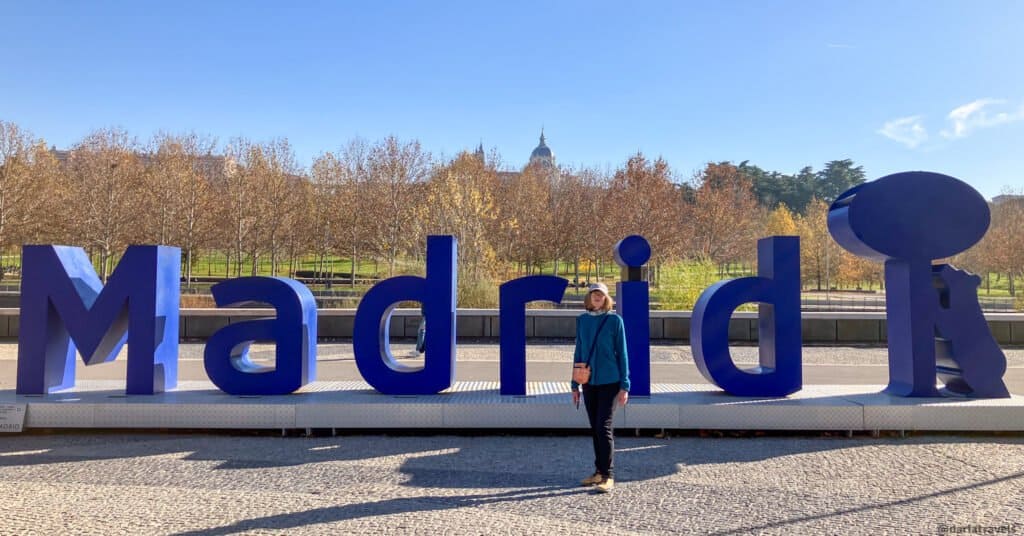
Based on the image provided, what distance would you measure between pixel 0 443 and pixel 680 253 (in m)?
38.2

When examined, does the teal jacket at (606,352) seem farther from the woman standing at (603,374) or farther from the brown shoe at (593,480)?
the brown shoe at (593,480)

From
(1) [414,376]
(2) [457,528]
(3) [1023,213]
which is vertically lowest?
(2) [457,528]

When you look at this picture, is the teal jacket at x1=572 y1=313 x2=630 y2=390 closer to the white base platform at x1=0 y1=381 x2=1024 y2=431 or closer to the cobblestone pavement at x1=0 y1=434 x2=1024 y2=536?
the cobblestone pavement at x1=0 y1=434 x2=1024 y2=536

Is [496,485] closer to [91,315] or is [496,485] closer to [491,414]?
[491,414]

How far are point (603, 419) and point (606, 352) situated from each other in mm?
546

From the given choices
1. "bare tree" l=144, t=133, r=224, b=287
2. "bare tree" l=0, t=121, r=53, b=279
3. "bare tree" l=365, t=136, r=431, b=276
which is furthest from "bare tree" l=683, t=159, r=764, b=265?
"bare tree" l=0, t=121, r=53, b=279

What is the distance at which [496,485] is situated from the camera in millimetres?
5102

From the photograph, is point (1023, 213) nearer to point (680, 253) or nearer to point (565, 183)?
point (680, 253)

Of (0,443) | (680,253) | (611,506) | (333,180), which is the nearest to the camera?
(611,506)

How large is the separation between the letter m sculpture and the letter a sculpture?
8.49 metres

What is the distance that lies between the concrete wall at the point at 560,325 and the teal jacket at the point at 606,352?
1119 cm

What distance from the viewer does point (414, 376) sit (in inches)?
293

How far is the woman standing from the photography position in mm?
4965

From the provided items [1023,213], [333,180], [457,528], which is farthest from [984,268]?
[457,528]
